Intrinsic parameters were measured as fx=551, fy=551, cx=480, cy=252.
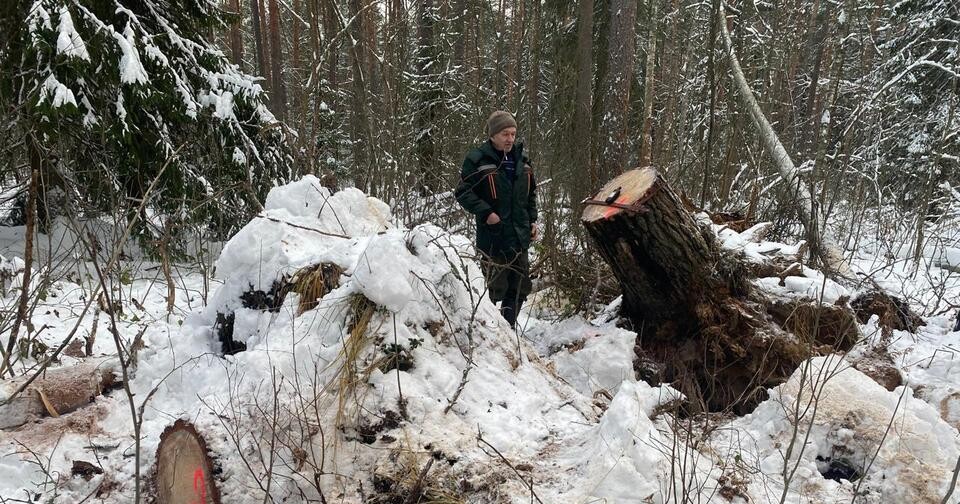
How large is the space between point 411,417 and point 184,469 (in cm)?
90

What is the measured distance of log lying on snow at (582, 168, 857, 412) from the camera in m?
3.49

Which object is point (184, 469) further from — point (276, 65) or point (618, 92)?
point (276, 65)

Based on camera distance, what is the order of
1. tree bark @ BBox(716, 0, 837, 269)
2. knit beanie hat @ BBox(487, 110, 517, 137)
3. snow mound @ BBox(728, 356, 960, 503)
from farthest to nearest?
tree bark @ BBox(716, 0, 837, 269) → knit beanie hat @ BBox(487, 110, 517, 137) → snow mound @ BBox(728, 356, 960, 503)

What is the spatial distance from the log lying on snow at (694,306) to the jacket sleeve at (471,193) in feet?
2.47

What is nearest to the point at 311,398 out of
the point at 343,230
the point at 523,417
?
the point at 523,417

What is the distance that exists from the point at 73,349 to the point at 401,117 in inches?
217

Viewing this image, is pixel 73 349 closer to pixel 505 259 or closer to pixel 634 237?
pixel 505 259

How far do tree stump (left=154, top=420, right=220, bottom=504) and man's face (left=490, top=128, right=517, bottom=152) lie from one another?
2.68 meters

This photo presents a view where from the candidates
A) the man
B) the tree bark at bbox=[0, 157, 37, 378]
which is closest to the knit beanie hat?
the man

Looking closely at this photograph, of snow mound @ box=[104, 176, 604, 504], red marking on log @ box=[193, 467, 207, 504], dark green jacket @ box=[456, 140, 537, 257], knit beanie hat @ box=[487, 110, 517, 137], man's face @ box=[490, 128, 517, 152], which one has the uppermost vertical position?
knit beanie hat @ box=[487, 110, 517, 137]

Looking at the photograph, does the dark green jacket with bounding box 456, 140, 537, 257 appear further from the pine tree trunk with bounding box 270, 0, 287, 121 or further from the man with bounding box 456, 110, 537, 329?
the pine tree trunk with bounding box 270, 0, 287, 121

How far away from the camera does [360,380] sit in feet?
7.95

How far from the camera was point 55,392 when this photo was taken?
103 inches

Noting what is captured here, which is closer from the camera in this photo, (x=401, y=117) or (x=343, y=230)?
(x=343, y=230)
